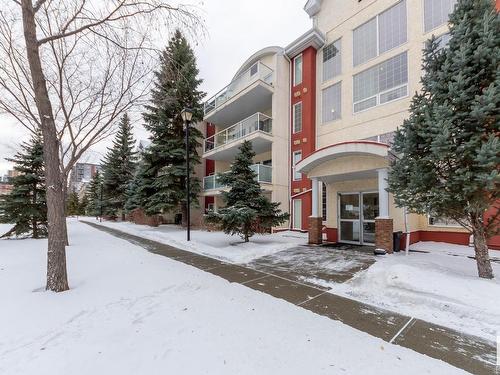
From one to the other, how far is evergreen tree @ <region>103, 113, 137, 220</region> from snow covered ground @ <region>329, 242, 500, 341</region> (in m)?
31.2

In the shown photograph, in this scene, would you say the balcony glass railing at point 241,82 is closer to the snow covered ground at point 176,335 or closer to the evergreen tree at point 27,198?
the evergreen tree at point 27,198

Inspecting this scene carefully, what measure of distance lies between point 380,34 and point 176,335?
15773mm

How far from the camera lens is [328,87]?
14703 millimetres

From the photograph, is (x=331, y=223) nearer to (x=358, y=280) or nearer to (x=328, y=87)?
(x=358, y=280)

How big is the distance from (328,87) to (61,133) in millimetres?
13883

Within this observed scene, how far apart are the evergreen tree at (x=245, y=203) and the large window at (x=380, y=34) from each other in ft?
28.2

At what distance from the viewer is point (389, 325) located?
3670mm

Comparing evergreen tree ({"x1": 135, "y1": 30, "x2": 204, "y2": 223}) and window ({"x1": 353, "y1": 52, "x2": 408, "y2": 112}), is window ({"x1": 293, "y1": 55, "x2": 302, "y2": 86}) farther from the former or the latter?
evergreen tree ({"x1": 135, "y1": 30, "x2": 204, "y2": 223})

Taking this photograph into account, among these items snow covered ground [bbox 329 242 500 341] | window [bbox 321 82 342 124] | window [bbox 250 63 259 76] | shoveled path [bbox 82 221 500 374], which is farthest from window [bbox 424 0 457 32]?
shoveled path [bbox 82 221 500 374]

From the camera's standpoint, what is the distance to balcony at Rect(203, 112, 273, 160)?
15.4 meters

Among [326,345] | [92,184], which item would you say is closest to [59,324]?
[326,345]

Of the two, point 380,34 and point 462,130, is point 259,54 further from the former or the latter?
point 462,130

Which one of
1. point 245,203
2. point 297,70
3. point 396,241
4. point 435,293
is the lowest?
point 435,293

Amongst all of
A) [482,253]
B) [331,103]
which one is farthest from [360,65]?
[482,253]
